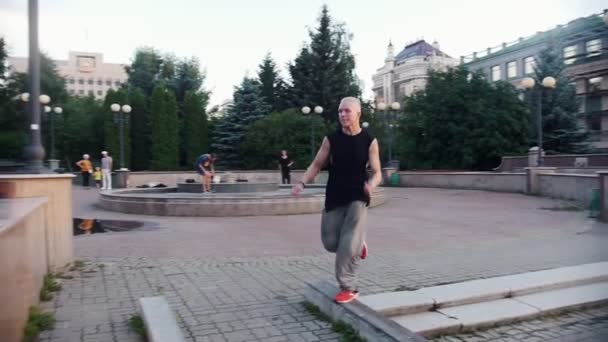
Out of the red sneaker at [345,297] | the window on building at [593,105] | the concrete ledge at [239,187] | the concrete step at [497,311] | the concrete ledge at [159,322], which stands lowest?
the concrete step at [497,311]

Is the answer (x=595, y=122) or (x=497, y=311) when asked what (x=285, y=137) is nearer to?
(x=497, y=311)

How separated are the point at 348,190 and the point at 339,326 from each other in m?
1.22

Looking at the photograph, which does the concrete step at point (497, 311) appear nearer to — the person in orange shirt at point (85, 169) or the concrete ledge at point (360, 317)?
the concrete ledge at point (360, 317)

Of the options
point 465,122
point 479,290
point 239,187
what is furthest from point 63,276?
A: point 465,122

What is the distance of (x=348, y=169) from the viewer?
4.32 m

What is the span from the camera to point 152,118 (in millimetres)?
36281

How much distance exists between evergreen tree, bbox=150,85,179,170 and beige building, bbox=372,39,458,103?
2360 inches

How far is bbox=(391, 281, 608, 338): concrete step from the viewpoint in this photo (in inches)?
169

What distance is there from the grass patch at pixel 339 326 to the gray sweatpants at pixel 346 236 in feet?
1.11

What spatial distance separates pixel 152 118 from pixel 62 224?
31.3 metres

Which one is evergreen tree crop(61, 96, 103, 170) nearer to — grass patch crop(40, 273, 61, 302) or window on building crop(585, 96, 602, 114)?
grass patch crop(40, 273, 61, 302)

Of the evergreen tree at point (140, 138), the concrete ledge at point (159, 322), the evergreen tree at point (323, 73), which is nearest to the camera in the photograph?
the concrete ledge at point (159, 322)

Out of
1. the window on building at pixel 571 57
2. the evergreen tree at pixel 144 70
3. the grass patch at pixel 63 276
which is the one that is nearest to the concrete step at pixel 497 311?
the window on building at pixel 571 57

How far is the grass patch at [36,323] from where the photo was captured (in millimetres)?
3941
